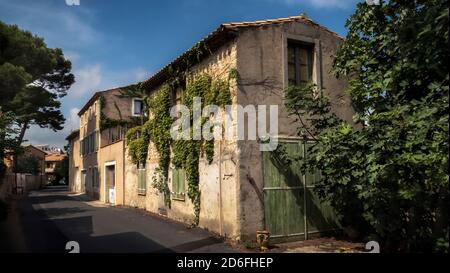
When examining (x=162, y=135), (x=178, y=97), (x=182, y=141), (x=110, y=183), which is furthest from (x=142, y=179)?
(x=110, y=183)

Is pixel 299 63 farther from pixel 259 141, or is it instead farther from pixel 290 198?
pixel 290 198

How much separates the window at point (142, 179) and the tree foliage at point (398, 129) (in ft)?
32.3

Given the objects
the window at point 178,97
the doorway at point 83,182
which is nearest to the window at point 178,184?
the window at point 178,97

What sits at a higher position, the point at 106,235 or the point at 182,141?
the point at 182,141

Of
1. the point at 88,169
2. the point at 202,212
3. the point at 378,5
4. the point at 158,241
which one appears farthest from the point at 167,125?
the point at 88,169

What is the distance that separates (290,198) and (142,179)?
8.69 meters

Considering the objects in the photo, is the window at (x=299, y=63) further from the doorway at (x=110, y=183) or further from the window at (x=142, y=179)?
the doorway at (x=110, y=183)

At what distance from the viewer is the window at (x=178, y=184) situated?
12.5m

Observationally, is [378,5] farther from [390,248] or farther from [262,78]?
[390,248]

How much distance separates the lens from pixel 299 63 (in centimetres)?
1067

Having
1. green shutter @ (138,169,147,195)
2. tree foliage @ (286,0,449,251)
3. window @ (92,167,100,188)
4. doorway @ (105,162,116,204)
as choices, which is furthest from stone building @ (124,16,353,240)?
window @ (92,167,100,188)

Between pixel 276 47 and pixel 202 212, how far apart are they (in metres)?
5.04

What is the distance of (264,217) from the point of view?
9.45 meters

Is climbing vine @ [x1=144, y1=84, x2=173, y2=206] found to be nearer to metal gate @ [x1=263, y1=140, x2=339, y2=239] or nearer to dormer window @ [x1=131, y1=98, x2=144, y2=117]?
metal gate @ [x1=263, y1=140, x2=339, y2=239]
